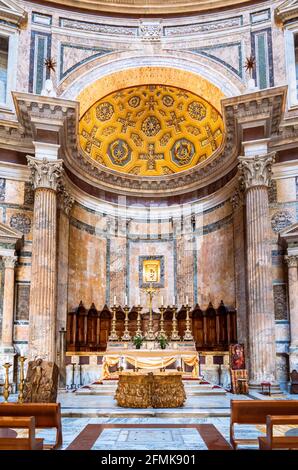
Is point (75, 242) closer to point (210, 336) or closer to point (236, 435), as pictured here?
point (210, 336)

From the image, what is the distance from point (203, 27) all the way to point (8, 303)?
1378 centimetres

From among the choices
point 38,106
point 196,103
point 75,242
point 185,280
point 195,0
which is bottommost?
point 185,280

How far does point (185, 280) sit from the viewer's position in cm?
2248

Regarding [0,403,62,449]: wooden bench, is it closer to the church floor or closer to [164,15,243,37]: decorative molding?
the church floor

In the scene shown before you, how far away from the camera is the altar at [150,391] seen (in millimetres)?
11836

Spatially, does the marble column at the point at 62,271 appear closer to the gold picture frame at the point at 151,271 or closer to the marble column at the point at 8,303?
the marble column at the point at 8,303

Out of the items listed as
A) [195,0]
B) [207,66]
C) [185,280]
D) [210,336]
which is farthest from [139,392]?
[195,0]

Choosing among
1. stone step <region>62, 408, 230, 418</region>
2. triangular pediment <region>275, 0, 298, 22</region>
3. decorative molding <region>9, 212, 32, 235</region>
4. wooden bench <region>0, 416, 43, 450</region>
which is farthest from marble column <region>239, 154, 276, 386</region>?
wooden bench <region>0, 416, 43, 450</region>

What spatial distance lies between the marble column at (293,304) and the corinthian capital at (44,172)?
8215mm

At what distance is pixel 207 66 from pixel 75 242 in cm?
903

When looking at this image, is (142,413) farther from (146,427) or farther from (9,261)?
(9,261)

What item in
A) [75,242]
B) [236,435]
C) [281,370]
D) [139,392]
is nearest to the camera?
[236,435]

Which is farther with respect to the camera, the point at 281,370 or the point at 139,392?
the point at 281,370

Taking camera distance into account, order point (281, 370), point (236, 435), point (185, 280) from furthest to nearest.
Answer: point (185, 280)
point (281, 370)
point (236, 435)
